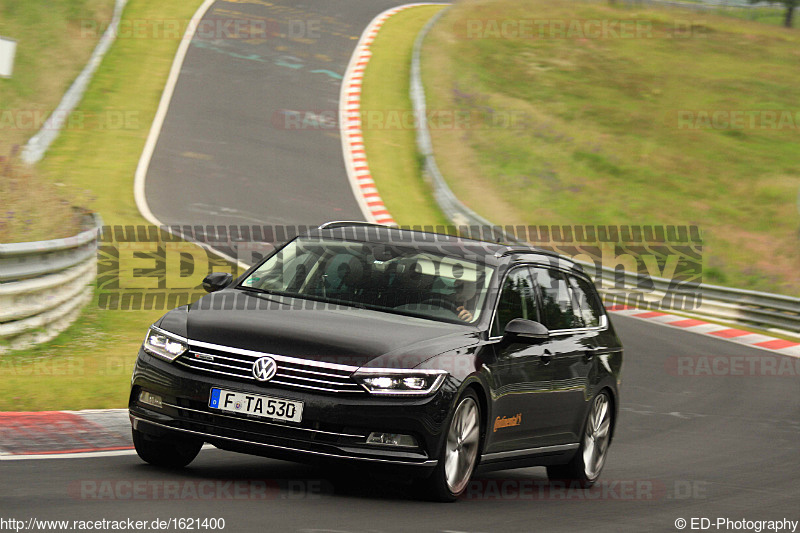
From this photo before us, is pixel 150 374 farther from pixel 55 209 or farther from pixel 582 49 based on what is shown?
pixel 582 49

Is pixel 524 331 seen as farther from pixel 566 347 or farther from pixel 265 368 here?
pixel 265 368

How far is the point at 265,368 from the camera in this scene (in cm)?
685

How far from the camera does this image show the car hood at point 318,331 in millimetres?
6906

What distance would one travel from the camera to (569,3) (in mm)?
52594

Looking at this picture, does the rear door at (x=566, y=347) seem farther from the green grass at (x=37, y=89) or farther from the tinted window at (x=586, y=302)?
the green grass at (x=37, y=89)

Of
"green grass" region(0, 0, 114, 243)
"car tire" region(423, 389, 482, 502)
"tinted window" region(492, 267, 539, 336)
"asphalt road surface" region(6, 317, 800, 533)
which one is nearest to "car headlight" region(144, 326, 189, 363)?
"asphalt road surface" region(6, 317, 800, 533)

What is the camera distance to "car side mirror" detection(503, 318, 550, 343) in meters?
7.70

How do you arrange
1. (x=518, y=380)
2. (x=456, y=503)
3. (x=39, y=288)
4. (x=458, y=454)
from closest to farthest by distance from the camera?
1. (x=458, y=454)
2. (x=456, y=503)
3. (x=518, y=380)
4. (x=39, y=288)

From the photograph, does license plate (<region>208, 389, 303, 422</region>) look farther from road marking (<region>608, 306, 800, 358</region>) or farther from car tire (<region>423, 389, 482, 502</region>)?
road marking (<region>608, 306, 800, 358</region>)

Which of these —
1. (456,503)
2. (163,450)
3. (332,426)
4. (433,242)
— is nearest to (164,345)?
(163,450)

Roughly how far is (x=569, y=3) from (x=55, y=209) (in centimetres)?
4069

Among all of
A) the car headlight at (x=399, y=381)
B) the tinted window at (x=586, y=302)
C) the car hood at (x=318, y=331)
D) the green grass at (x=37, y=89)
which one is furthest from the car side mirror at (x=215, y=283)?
the green grass at (x=37, y=89)

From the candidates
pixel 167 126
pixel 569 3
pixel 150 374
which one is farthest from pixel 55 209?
pixel 569 3

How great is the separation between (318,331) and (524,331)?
4.68 feet
